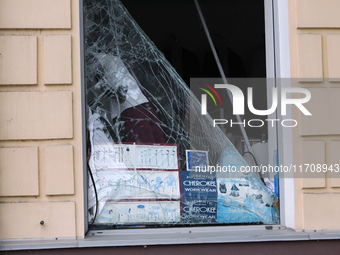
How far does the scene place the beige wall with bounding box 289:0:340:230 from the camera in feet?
8.97

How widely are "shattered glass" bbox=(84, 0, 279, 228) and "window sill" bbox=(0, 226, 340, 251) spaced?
0.31 ft

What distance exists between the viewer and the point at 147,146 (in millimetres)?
2980

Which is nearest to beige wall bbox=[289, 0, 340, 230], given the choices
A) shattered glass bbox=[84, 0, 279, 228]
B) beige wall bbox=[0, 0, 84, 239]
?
shattered glass bbox=[84, 0, 279, 228]

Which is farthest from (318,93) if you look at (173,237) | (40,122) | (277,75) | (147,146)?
(40,122)

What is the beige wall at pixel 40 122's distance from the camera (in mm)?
2596

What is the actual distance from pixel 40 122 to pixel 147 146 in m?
0.93

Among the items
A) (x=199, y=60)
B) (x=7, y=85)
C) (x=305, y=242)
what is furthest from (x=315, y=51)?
(x=7, y=85)

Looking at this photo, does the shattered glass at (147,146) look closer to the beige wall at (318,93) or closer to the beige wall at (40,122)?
the beige wall at (40,122)

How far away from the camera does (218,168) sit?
3066 millimetres

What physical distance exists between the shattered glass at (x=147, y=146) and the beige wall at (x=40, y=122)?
0.84ft

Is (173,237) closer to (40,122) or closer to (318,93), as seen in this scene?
(40,122)

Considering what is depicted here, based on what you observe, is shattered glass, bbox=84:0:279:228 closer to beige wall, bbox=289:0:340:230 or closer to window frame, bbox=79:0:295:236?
window frame, bbox=79:0:295:236

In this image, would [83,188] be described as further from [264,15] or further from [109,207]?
[264,15]

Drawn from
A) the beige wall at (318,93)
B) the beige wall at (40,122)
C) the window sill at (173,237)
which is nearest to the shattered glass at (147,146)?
the window sill at (173,237)
